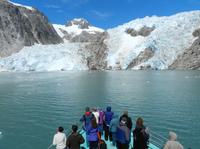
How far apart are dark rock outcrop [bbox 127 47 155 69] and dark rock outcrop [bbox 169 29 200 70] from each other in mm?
9615

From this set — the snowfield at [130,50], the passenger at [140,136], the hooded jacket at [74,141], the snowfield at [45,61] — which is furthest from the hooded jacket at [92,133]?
the snowfield at [45,61]

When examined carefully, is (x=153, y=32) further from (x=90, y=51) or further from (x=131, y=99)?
(x=131, y=99)

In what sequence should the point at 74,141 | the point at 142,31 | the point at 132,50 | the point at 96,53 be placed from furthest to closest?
the point at 96,53 < the point at 142,31 < the point at 132,50 < the point at 74,141

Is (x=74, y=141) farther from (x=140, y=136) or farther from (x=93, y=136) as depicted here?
(x=140, y=136)

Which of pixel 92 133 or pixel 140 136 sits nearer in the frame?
pixel 140 136

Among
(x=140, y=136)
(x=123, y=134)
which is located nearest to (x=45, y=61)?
(x=123, y=134)

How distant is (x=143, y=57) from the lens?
12975cm

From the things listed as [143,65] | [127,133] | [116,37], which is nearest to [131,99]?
[127,133]

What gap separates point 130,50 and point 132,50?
5.38 feet

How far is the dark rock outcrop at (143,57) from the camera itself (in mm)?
128988

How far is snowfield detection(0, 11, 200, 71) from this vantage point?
129000 millimetres

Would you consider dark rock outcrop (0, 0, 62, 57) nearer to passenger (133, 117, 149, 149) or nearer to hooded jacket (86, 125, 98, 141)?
hooded jacket (86, 125, 98, 141)

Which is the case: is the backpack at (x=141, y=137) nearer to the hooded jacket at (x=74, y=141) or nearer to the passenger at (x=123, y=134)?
the passenger at (x=123, y=134)

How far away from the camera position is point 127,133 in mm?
14281
